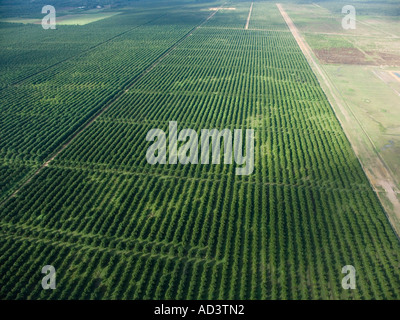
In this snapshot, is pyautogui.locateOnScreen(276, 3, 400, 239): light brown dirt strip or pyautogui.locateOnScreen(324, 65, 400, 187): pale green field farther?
pyautogui.locateOnScreen(324, 65, 400, 187): pale green field

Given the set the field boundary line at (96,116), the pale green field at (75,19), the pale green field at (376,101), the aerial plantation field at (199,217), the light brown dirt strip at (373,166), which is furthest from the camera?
the pale green field at (75,19)

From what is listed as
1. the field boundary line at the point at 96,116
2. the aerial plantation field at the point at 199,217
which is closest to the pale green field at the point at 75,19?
the field boundary line at the point at 96,116

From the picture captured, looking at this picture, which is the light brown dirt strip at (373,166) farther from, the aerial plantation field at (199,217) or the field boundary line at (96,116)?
the field boundary line at (96,116)

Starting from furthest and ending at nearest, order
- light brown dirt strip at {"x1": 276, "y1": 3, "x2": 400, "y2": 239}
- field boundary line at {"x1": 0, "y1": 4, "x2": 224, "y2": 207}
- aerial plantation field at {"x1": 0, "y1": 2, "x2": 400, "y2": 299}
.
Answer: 1. field boundary line at {"x1": 0, "y1": 4, "x2": 224, "y2": 207}
2. light brown dirt strip at {"x1": 276, "y1": 3, "x2": 400, "y2": 239}
3. aerial plantation field at {"x1": 0, "y1": 2, "x2": 400, "y2": 299}

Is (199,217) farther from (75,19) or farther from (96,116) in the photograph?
(75,19)

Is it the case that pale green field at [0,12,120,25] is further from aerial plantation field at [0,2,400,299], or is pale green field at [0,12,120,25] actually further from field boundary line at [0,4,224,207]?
aerial plantation field at [0,2,400,299]

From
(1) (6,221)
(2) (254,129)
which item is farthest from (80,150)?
(2) (254,129)

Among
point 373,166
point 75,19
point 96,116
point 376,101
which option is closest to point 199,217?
point 373,166

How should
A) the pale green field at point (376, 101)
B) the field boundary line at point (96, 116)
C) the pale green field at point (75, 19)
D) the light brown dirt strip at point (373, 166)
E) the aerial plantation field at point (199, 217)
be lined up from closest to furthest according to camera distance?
the aerial plantation field at point (199, 217) → the light brown dirt strip at point (373, 166) → the field boundary line at point (96, 116) → the pale green field at point (376, 101) → the pale green field at point (75, 19)

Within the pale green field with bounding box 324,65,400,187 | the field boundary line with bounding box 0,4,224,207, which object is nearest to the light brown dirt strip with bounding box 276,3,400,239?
the pale green field with bounding box 324,65,400,187
